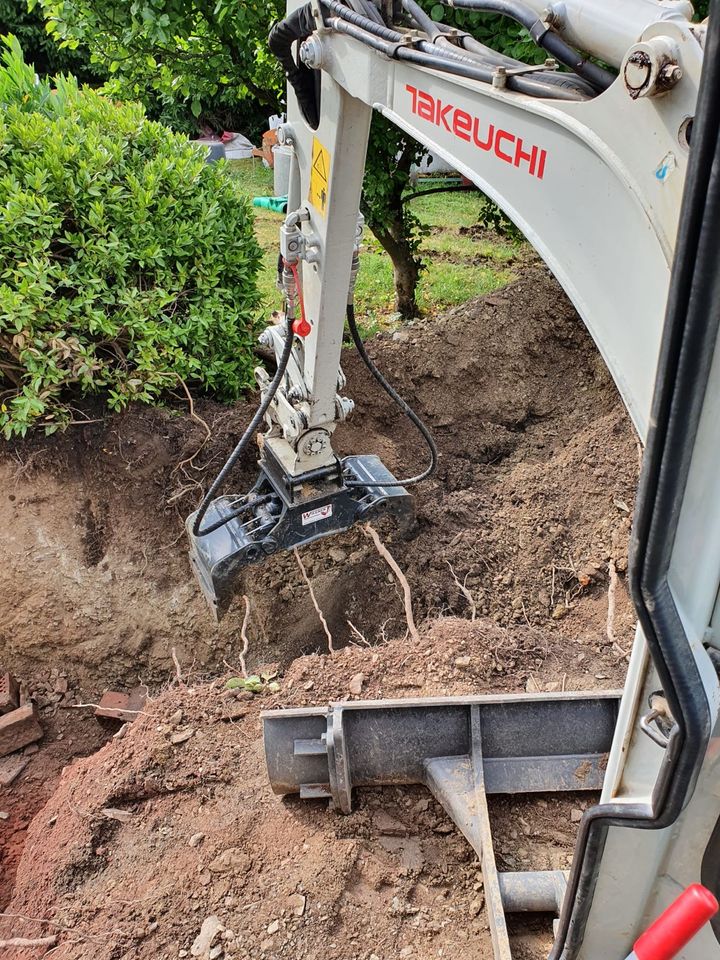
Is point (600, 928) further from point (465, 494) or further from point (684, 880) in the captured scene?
point (465, 494)

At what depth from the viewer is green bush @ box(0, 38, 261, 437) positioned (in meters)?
4.14

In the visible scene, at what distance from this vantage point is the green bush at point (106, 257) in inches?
163

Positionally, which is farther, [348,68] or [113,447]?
[113,447]

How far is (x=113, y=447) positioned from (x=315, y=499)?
1.58m

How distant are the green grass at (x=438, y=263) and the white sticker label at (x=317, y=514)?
9.97 ft

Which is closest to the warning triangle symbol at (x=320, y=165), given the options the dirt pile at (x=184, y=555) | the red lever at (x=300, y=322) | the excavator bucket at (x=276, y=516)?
the red lever at (x=300, y=322)

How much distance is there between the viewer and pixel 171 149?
4645 mm

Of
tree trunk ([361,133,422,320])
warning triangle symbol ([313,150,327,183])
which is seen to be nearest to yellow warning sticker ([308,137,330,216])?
warning triangle symbol ([313,150,327,183])

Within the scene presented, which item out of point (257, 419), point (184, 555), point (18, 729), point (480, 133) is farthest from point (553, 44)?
point (18, 729)

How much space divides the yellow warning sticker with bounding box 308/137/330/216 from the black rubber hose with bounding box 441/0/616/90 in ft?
3.69

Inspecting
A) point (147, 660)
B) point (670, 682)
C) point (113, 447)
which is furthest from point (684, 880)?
point (113, 447)

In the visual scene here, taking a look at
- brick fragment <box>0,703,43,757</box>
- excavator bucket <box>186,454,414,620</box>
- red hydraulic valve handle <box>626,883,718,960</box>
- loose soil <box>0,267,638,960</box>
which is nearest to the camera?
red hydraulic valve handle <box>626,883,718,960</box>

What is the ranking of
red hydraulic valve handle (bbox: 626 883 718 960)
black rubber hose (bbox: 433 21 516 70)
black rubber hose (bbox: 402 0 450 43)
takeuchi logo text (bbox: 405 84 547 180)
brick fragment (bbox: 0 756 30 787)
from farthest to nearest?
1. brick fragment (bbox: 0 756 30 787)
2. black rubber hose (bbox: 402 0 450 43)
3. black rubber hose (bbox: 433 21 516 70)
4. takeuchi logo text (bbox: 405 84 547 180)
5. red hydraulic valve handle (bbox: 626 883 718 960)

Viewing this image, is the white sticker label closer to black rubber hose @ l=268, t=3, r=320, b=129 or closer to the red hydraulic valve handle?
black rubber hose @ l=268, t=3, r=320, b=129
